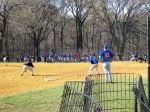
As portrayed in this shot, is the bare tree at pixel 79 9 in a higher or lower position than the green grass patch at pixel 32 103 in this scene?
higher

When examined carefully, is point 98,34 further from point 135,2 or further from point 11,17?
point 11,17

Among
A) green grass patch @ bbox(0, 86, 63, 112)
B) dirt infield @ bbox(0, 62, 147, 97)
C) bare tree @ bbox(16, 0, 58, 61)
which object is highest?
bare tree @ bbox(16, 0, 58, 61)

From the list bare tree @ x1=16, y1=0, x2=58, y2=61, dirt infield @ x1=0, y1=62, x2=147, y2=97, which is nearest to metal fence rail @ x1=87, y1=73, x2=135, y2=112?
dirt infield @ x1=0, y1=62, x2=147, y2=97

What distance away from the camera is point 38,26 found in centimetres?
5975

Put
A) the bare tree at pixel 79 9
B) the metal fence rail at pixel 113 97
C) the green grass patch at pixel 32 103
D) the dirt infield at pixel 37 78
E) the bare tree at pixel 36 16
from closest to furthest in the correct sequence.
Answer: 1. the metal fence rail at pixel 113 97
2. the green grass patch at pixel 32 103
3. the dirt infield at pixel 37 78
4. the bare tree at pixel 36 16
5. the bare tree at pixel 79 9

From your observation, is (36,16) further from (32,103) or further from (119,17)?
(32,103)

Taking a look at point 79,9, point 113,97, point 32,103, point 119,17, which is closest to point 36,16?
point 79,9

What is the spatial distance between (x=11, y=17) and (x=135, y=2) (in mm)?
22395

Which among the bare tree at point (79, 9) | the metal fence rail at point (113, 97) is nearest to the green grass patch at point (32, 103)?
the metal fence rail at point (113, 97)

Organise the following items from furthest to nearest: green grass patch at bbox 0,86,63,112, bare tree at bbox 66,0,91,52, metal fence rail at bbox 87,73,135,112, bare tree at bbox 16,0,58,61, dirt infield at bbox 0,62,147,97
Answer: bare tree at bbox 66,0,91,52, bare tree at bbox 16,0,58,61, dirt infield at bbox 0,62,147,97, green grass patch at bbox 0,86,63,112, metal fence rail at bbox 87,73,135,112

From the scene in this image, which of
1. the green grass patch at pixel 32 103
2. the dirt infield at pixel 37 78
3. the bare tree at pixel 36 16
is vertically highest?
the bare tree at pixel 36 16

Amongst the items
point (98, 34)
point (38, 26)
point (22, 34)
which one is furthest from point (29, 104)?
point (98, 34)

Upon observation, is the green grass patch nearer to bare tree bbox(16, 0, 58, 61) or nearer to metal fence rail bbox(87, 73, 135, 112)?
metal fence rail bbox(87, 73, 135, 112)

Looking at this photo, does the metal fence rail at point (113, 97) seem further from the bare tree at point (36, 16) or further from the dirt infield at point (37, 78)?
the bare tree at point (36, 16)
